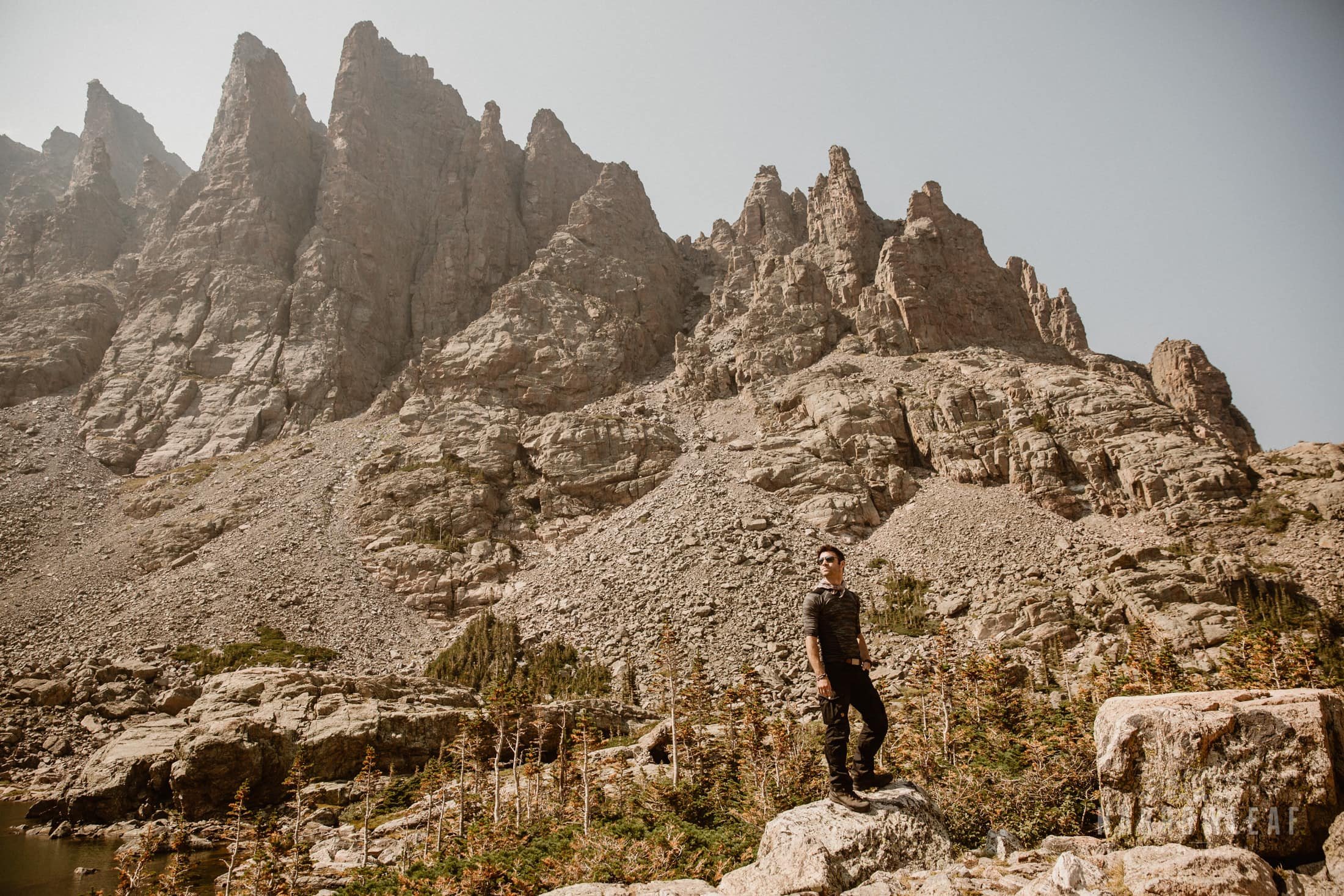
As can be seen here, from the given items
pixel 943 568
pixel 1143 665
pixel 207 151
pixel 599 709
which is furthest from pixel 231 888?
pixel 207 151

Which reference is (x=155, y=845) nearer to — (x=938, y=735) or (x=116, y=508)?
(x=938, y=735)

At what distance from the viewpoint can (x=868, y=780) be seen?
8.55 meters

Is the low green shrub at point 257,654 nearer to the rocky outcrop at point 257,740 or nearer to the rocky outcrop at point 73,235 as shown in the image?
the rocky outcrop at point 257,740

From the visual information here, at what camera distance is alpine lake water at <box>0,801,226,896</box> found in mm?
25906

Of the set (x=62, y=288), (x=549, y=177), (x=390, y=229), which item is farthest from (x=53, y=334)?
(x=549, y=177)

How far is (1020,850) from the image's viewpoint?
816cm

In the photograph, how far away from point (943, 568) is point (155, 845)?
5115cm

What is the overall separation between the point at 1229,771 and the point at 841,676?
12.8 feet

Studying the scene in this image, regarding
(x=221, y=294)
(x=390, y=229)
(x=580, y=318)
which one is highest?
(x=390, y=229)

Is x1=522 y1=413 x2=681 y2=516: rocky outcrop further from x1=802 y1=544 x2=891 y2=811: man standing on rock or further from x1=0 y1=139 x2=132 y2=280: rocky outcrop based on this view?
x1=0 y1=139 x2=132 y2=280: rocky outcrop

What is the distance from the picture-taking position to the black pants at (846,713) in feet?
27.3

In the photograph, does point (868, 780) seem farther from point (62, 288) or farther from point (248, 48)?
point (248, 48)

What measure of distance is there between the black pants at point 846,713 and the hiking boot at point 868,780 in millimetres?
49

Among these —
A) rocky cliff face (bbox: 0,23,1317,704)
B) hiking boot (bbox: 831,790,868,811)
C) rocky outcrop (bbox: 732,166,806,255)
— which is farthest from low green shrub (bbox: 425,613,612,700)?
rocky outcrop (bbox: 732,166,806,255)
